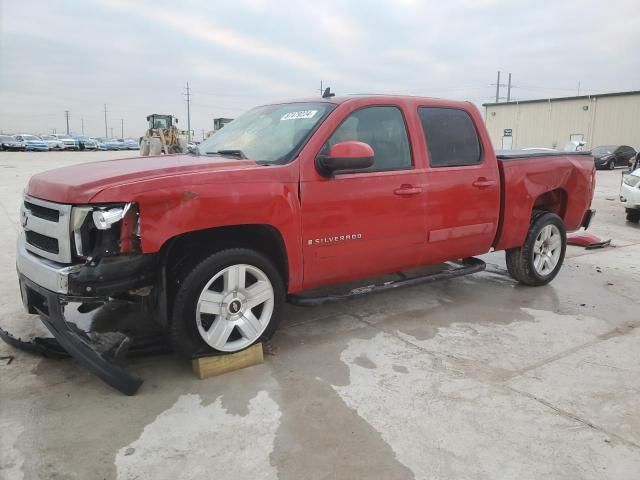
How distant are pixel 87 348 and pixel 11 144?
51932 millimetres

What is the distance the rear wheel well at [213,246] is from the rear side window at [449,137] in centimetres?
161

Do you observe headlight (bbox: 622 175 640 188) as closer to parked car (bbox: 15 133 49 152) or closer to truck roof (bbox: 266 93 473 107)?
truck roof (bbox: 266 93 473 107)

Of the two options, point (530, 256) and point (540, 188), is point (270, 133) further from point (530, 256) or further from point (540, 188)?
point (530, 256)

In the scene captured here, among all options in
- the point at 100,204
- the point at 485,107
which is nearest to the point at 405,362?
the point at 100,204

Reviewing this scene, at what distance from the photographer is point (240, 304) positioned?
3416 millimetres

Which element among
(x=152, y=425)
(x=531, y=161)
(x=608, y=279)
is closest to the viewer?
(x=152, y=425)

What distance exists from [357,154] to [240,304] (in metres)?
1.28

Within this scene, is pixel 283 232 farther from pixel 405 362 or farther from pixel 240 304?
pixel 405 362

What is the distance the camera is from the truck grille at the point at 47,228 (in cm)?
292

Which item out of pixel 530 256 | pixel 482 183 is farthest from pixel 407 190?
pixel 530 256

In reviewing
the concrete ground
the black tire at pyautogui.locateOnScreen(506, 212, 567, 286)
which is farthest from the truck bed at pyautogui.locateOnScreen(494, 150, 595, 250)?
the concrete ground

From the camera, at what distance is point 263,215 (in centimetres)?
337

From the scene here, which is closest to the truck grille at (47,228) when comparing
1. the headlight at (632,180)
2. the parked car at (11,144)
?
the headlight at (632,180)

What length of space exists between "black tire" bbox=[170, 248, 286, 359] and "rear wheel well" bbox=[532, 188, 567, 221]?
11.8 feet
